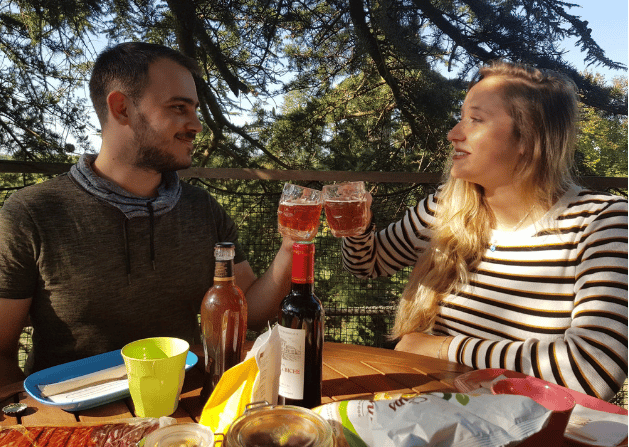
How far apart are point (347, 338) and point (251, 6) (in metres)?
2.73

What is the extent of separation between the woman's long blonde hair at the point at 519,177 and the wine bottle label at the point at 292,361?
959mm

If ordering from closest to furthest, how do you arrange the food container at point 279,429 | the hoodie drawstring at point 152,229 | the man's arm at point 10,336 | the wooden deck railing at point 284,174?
the food container at point 279,429 < the man's arm at point 10,336 < the hoodie drawstring at point 152,229 < the wooden deck railing at point 284,174

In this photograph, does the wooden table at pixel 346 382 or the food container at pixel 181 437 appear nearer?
the food container at pixel 181 437

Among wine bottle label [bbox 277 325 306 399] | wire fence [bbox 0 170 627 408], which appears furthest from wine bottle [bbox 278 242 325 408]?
wire fence [bbox 0 170 627 408]

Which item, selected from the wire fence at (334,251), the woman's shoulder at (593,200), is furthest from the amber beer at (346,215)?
the wire fence at (334,251)

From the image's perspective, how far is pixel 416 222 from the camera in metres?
1.94

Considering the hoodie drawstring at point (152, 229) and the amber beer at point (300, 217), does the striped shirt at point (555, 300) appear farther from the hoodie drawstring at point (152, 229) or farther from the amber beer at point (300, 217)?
the hoodie drawstring at point (152, 229)

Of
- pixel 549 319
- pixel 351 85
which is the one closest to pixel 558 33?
pixel 351 85

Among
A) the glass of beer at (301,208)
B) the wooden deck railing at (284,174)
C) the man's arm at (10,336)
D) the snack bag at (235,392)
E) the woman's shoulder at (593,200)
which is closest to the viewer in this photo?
the snack bag at (235,392)

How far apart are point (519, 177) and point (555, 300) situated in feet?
1.60

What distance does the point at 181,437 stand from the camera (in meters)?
0.59

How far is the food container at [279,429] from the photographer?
0.54 metres

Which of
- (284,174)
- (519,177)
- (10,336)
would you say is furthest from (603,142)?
(10,336)

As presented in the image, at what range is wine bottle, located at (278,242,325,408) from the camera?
822mm
